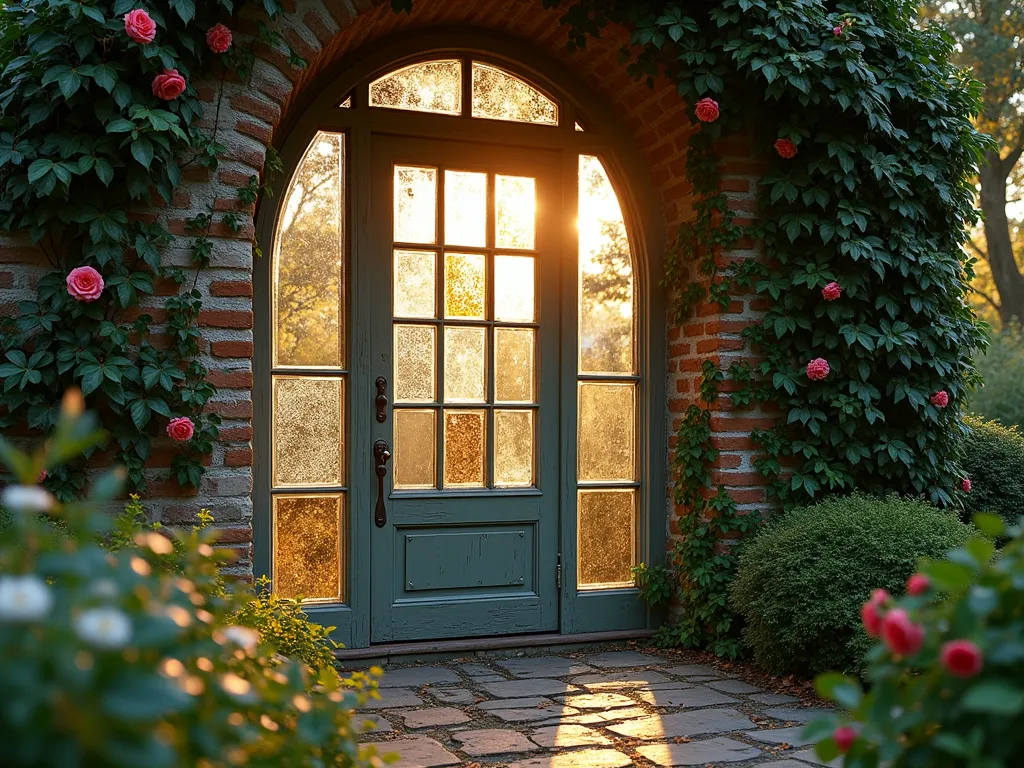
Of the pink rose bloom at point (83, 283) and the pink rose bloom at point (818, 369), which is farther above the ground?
the pink rose bloom at point (83, 283)

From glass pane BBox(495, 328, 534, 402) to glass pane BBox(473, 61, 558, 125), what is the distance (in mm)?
1027

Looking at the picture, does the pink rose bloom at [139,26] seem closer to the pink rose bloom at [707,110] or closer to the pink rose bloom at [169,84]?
the pink rose bloom at [169,84]

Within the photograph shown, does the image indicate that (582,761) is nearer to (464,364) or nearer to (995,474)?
(464,364)

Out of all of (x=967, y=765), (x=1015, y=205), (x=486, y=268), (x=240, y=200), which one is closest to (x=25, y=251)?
(x=240, y=200)

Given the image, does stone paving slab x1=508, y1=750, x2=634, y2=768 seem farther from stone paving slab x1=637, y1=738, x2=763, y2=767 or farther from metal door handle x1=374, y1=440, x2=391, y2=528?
metal door handle x1=374, y1=440, x2=391, y2=528

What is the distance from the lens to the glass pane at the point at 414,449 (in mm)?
4605

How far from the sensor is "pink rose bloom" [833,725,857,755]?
1.22 m

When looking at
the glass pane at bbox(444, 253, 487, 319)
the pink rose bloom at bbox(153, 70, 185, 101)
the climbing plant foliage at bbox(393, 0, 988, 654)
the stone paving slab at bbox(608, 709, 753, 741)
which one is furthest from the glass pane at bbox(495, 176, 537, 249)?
the stone paving slab at bbox(608, 709, 753, 741)

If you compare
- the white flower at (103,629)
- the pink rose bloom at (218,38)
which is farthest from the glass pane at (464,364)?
the white flower at (103,629)

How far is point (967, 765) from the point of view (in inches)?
43.7

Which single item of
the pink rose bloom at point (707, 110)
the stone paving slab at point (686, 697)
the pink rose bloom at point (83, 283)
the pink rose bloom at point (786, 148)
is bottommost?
the stone paving slab at point (686, 697)

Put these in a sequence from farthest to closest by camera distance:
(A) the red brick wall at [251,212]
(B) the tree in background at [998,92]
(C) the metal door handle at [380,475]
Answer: (B) the tree in background at [998,92] < (C) the metal door handle at [380,475] < (A) the red brick wall at [251,212]

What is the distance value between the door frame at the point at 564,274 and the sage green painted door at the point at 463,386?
60 mm

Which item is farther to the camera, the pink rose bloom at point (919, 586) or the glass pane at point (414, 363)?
the glass pane at point (414, 363)
